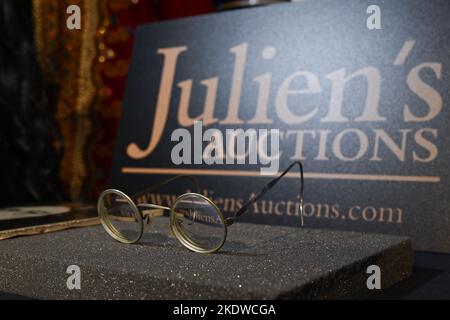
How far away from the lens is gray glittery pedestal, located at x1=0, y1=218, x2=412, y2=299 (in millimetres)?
487

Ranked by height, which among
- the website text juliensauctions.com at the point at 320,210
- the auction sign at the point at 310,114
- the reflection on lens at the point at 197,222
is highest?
the auction sign at the point at 310,114

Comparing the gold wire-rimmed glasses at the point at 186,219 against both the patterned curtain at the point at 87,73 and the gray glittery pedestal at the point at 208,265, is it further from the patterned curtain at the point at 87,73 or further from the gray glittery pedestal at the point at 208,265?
the patterned curtain at the point at 87,73

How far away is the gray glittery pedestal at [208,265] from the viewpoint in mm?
487

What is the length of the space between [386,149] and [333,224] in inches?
5.8

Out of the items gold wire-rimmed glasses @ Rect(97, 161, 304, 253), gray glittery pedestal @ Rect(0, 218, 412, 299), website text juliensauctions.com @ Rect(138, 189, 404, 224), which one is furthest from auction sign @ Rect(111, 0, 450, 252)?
gold wire-rimmed glasses @ Rect(97, 161, 304, 253)

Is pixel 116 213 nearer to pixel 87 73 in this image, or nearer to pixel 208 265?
pixel 208 265

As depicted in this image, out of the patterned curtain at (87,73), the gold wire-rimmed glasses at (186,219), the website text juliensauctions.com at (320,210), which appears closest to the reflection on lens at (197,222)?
the gold wire-rimmed glasses at (186,219)

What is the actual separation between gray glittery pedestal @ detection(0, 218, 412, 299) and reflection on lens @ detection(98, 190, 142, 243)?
0.6 inches

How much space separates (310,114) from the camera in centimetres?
91

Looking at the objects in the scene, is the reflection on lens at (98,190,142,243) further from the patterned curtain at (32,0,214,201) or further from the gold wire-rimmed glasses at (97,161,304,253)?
the patterned curtain at (32,0,214,201)

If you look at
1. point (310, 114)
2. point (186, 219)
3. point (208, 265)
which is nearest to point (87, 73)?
point (310, 114)

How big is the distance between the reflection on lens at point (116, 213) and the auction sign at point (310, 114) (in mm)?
308

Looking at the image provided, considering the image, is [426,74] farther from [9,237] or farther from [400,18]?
[9,237]

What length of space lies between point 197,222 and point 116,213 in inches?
4.9
